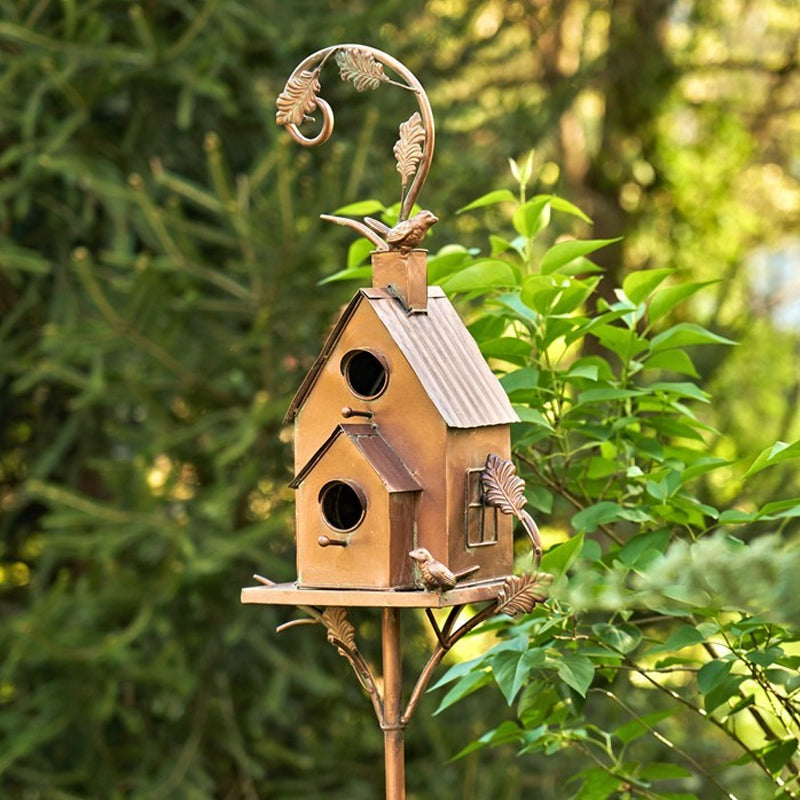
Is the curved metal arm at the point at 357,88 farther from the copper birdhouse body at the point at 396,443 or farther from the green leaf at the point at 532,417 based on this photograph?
the green leaf at the point at 532,417

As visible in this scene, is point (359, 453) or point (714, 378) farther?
point (714, 378)

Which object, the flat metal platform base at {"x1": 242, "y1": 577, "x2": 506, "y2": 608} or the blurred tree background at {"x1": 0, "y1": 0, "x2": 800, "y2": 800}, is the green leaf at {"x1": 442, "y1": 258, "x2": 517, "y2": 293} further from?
the blurred tree background at {"x1": 0, "y1": 0, "x2": 800, "y2": 800}

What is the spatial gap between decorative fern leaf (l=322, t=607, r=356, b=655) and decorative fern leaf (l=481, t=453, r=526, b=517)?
0.22 meters

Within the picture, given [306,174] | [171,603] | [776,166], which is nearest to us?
[171,603]

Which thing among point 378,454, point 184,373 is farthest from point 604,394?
point 184,373

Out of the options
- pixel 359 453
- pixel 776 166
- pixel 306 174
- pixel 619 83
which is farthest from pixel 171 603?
pixel 776 166

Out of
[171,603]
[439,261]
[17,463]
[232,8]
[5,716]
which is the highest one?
[232,8]

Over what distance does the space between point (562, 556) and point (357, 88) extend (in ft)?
1.86

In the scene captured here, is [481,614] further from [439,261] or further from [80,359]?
[80,359]

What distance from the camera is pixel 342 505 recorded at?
57.5 inches

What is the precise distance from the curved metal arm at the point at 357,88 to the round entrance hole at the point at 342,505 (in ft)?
1.00

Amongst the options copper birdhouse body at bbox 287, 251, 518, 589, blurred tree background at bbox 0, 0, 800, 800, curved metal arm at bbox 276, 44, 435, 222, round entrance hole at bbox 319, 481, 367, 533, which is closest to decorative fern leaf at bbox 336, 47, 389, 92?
curved metal arm at bbox 276, 44, 435, 222

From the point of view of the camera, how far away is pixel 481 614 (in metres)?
1.32

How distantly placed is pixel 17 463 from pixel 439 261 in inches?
111
